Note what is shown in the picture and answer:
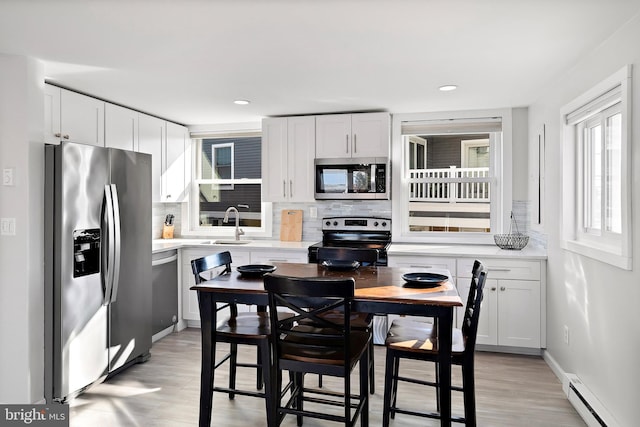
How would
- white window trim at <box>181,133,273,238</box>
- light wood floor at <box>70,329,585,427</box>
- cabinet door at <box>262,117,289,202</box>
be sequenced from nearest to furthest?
1. light wood floor at <box>70,329,585,427</box>
2. cabinet door at <box>262,117,289,202</box>
3. white window trim at <box>181,133,273,238</box>

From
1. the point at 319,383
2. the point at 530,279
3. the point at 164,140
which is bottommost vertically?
the point at 319,383

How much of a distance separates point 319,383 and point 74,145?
2354 mm

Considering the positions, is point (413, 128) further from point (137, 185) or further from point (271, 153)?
point (137, 185)

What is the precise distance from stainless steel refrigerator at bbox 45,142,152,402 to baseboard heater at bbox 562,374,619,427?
3203 mm

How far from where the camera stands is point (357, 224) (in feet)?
15.4

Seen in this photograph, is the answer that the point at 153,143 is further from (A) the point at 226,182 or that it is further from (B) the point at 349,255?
(B) the point at 349,255

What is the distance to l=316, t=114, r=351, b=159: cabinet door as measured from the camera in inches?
174

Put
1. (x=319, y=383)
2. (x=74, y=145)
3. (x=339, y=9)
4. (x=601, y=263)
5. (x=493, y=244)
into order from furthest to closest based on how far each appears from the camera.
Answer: (x=493, y=244), (x=319, y=383), (x=74, y=145), (x=601, y=263), (x=339, y=9)

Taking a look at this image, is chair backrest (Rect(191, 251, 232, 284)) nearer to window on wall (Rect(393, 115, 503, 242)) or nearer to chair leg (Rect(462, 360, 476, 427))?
chair leg (Rect(462, 360, 476, 427))

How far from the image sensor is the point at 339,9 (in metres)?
2.13

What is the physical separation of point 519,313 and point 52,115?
13.4 feet

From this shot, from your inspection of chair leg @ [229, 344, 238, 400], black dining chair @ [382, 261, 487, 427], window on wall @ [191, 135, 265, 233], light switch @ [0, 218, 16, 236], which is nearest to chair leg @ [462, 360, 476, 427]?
black dining chair @ [382, 261, 487, 427]

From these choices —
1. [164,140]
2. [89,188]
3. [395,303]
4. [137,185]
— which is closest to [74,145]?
[89,188]

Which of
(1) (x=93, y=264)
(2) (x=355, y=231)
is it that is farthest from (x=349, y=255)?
(1) (x=93, y=264)
